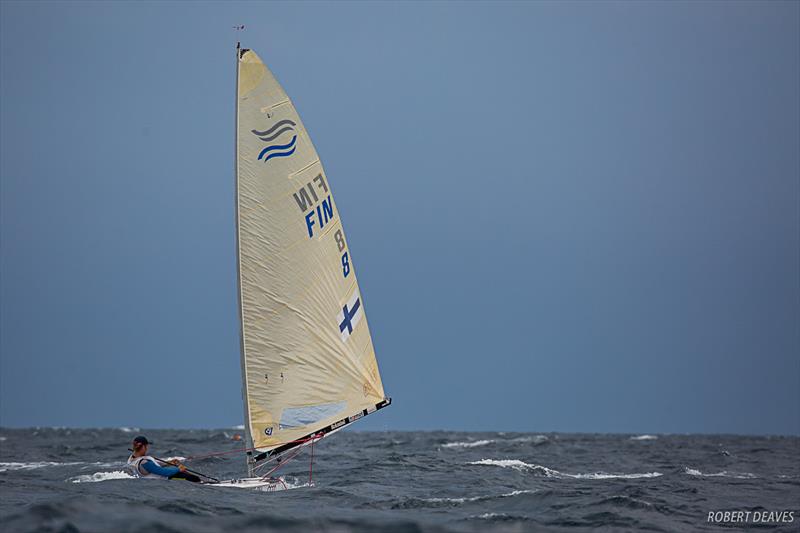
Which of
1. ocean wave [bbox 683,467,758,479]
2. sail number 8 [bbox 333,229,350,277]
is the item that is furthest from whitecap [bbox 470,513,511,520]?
ocean wave [bbox 683,467,758,479]

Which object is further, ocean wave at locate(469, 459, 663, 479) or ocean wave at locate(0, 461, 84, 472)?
ocean wave at locate(0, 461, 84, 472)

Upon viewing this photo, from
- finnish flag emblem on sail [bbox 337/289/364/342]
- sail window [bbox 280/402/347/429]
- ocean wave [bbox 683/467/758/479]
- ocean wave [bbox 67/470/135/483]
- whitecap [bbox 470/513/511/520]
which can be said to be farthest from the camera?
ocean wave [bbox 683/467/758/479]

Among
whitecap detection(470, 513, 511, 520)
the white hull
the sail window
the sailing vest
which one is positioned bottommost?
whitecap detection(470, 513, 511, 520)

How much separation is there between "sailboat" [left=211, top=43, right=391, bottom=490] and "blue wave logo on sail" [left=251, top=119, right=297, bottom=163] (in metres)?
0.02

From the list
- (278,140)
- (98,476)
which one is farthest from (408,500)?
(98,476)

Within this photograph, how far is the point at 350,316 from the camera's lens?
17.6 metres

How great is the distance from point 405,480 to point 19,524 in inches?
475

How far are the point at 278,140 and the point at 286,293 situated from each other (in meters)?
2.87

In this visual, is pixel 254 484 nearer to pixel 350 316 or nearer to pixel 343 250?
pixel 350 316

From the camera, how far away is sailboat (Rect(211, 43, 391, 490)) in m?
15.7

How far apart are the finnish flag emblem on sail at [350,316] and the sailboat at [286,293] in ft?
0.08

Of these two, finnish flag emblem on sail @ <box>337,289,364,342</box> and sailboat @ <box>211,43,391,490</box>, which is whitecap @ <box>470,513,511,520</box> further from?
finnish flag emblem on sail @ <box>337,289,364,342</box>

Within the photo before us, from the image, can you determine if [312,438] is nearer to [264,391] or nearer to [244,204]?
[264,391]

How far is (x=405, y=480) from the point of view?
20.9 metres
